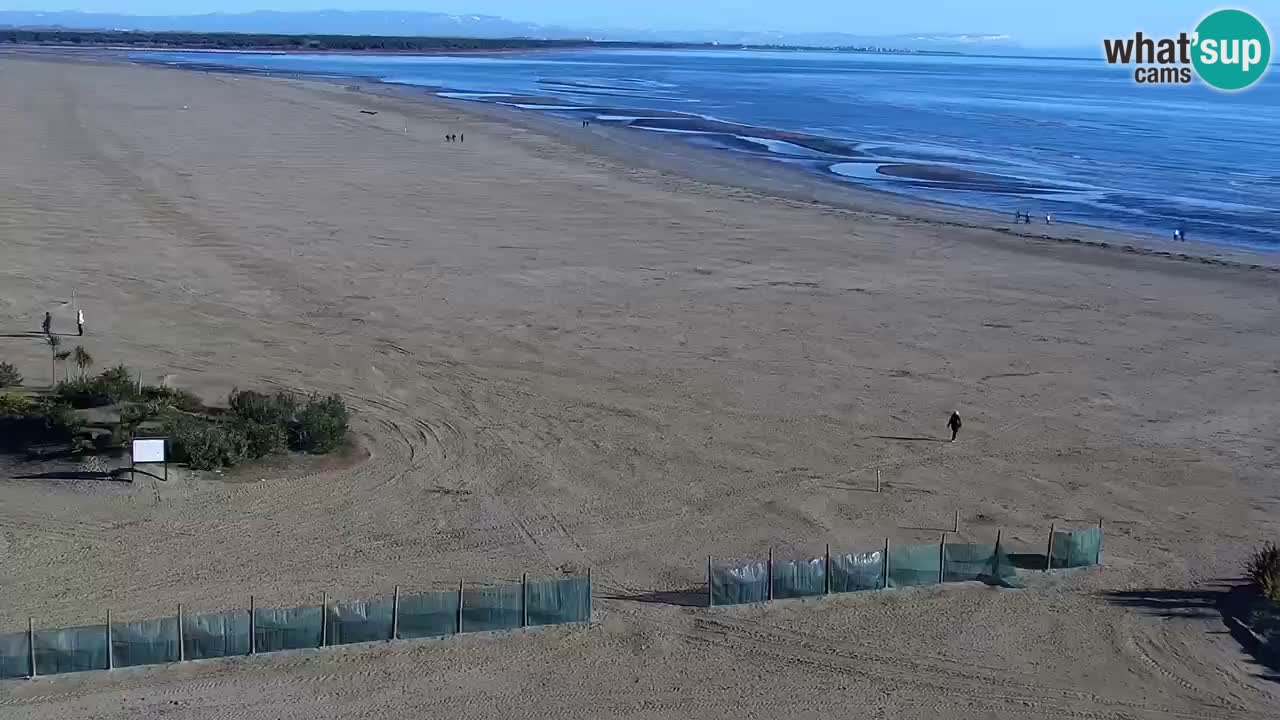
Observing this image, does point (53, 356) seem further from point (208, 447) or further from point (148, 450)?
point (148, 450)

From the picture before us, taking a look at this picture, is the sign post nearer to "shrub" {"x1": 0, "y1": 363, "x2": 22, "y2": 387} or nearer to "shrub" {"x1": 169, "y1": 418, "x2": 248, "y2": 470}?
"shrub" {"x1": 169, "y1": 418, "x2": 248, "y2": 470}

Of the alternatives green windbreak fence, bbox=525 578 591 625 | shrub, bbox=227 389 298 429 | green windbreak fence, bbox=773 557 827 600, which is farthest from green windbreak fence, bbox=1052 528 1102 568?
shrub, bbox=227 389 298 429

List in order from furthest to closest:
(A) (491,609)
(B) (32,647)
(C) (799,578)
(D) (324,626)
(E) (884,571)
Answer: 1. (E) (884,571)
2. (C) (799,578)
3. (A) (491,609)
4. (D) (324,626)
5. (B) (32,647)

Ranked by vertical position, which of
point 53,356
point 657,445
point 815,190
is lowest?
point 657,445

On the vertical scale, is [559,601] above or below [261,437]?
below

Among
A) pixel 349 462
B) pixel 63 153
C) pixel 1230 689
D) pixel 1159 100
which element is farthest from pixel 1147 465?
pixel 1159 100

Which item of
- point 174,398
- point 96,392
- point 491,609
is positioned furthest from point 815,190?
point 491,609

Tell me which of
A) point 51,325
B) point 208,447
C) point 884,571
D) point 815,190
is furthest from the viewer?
point 815,190
